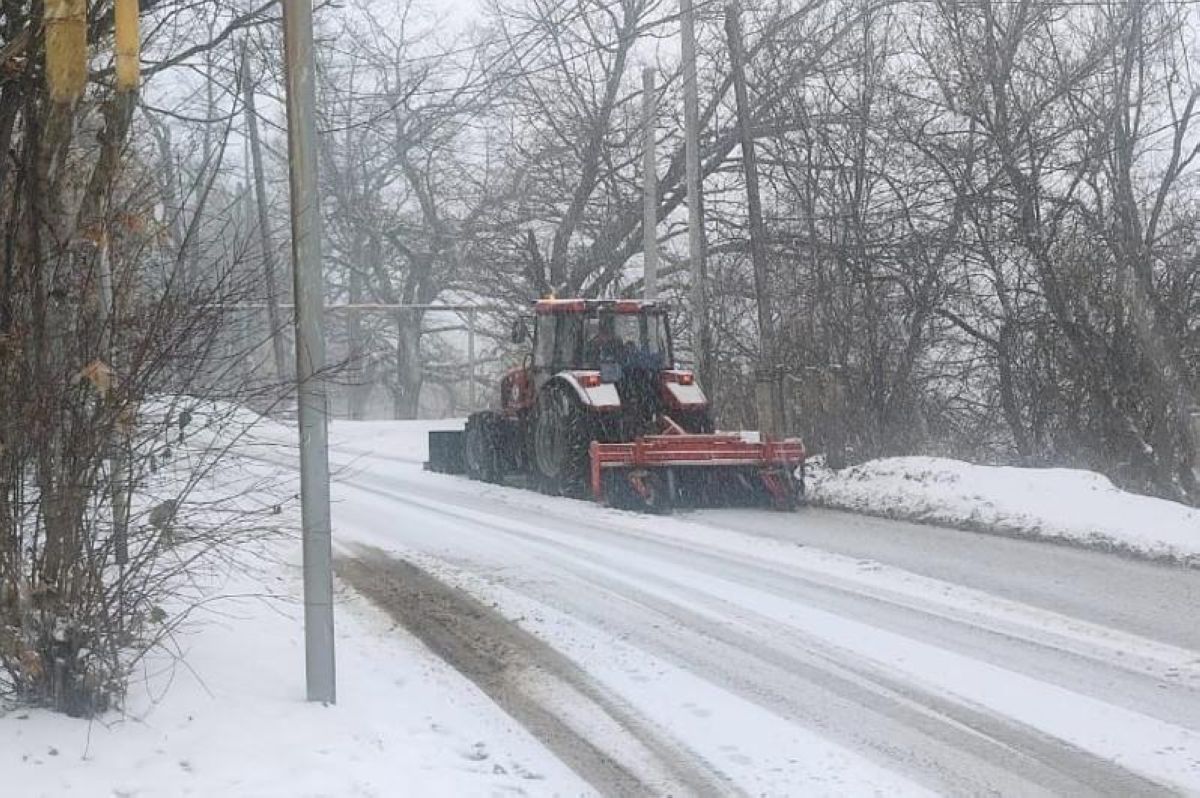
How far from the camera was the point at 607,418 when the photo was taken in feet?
53.1

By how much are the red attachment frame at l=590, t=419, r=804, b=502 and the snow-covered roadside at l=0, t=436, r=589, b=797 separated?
752cm

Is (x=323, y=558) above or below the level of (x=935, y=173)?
below

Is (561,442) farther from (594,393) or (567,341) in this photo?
(567,341)

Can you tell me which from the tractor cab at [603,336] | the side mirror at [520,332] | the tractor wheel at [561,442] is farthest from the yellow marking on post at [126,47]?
the side mirror at [520,332]

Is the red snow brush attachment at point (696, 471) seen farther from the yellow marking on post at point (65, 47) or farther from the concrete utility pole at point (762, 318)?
the yellow marking on post at point (65, 47)

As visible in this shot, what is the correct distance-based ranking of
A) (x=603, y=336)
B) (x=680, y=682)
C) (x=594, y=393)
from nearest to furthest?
(x=680, y=682), (x=594, y=393), (x=603, y=336)

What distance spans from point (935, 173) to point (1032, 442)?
4624 mm

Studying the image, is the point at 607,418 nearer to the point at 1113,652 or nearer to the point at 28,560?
the point at 1113,652

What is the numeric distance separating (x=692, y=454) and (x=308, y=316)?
9221 millimetres

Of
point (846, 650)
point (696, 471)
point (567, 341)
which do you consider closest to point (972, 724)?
point (846, 650)

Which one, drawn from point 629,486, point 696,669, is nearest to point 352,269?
point 629,486

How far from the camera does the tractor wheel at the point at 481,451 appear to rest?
1894cm

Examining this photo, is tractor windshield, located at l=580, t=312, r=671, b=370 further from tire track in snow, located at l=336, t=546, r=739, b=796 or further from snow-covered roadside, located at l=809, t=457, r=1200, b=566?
tire track in snow, located at l=336, t=546, r=739, b=796

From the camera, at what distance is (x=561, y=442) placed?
54.7 ft
